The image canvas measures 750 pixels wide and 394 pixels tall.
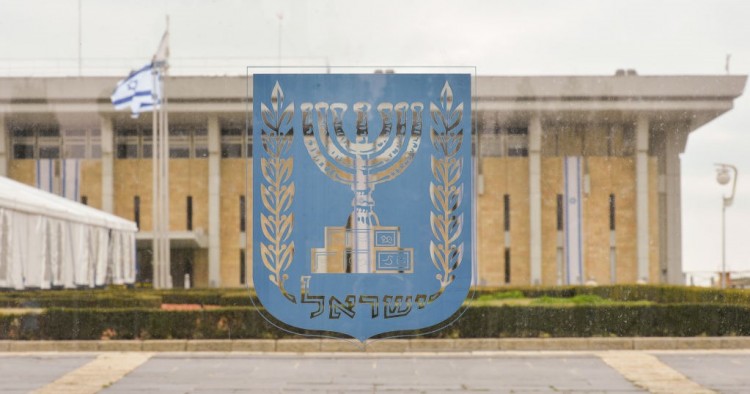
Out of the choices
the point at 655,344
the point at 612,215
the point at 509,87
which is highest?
the point at 509,87

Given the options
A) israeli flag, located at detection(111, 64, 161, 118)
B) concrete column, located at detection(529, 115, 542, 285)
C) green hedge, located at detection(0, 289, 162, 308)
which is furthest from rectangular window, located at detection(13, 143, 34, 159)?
concrete column, located at detection(529, 115, 542, 285)

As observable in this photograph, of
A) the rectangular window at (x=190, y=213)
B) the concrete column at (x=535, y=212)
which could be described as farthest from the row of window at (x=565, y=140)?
the rectangular window at (x=190, y=213)

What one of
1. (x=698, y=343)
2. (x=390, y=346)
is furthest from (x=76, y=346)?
(x=698, y=343)

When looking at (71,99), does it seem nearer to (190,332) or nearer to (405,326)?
(190,332)

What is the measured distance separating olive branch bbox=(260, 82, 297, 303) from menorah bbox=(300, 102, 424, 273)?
176 mm

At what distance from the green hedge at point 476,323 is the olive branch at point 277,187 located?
8.16 m

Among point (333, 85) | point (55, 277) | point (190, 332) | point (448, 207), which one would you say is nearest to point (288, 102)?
point (333, 85)

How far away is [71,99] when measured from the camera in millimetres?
35406

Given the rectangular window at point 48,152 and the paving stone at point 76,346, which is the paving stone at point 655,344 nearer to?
the paving stone at point 76,346

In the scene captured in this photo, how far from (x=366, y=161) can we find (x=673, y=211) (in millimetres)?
32781

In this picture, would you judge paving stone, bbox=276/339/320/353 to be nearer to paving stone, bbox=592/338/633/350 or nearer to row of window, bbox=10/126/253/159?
paving stone, bbox=592/338/633/350

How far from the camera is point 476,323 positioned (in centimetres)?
1570

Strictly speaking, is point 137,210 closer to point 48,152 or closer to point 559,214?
point 48,152

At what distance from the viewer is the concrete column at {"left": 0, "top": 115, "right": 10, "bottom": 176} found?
109 ft
